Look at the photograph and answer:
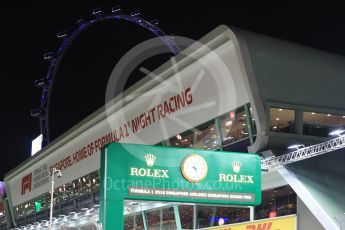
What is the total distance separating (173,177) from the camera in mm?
16672

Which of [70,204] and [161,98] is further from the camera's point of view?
[70,204]

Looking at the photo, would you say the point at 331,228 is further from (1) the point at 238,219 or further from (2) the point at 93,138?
(2) the point at 93,138

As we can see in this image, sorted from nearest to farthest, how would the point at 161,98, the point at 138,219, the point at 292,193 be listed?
the point at 292,193 < the point at 161,98 < the point at 138,219

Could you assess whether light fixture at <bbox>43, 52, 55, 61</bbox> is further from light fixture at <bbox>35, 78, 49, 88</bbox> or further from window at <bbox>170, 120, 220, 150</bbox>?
window at <bbox>170, 120, 220, 150</bbox>

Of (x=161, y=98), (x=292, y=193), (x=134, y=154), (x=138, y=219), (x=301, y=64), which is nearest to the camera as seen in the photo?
(x=134, y=154)

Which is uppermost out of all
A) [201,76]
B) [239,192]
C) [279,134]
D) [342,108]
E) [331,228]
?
[201,76]

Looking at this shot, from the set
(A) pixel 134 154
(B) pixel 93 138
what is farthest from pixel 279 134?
(B) pixel 93 138

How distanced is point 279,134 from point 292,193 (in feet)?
6.86

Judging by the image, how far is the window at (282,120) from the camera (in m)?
20.0

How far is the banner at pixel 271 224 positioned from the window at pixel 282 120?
307 centimetres

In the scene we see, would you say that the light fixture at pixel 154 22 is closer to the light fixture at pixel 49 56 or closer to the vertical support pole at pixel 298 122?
the light fixture at pixel 49 56

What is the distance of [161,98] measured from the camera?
85.7 ft

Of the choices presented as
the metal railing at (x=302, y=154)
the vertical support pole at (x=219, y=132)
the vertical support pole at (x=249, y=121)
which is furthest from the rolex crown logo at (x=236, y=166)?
the vertical support pole at (x=219, y=132)

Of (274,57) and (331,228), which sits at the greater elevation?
(274,57)
